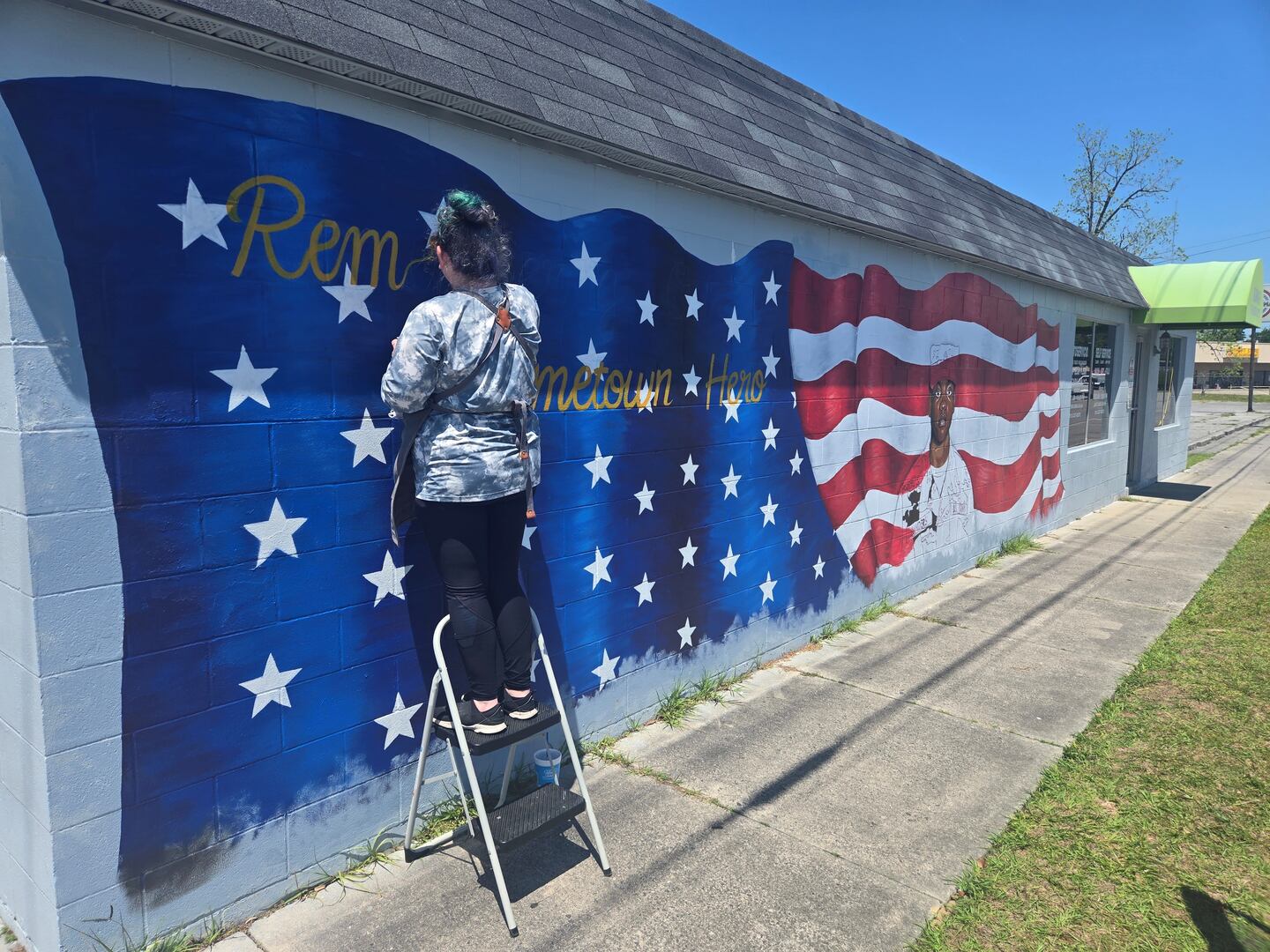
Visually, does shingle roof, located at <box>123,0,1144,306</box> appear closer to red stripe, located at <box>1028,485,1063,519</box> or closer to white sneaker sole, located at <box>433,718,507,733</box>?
white sneaker sole, located at <box>433,718,507,733</box>

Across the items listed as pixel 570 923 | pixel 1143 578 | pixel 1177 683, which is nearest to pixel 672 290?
pixel 570 923

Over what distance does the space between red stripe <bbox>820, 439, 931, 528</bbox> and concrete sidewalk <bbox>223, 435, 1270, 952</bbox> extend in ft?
3.28

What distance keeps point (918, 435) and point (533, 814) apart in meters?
5.08

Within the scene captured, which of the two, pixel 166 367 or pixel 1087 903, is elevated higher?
pixel 166 367

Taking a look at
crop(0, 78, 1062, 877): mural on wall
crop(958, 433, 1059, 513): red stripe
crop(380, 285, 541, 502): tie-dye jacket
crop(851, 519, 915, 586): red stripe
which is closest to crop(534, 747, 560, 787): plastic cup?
crop(0, 78, 1062, 877): mural on wall

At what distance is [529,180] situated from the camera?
3.55m

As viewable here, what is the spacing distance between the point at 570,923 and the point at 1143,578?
6.97m

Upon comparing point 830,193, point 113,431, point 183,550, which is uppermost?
point 830,193

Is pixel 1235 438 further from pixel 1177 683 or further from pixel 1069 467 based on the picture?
pixel 1177 683

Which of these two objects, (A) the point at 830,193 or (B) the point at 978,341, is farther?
(B) the point at 978,341

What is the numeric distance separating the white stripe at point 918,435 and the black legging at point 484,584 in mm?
3028

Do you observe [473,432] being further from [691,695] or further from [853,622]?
[853,622]

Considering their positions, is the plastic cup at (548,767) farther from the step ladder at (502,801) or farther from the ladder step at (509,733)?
the ladder step at (509,733)

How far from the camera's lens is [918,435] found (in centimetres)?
682
